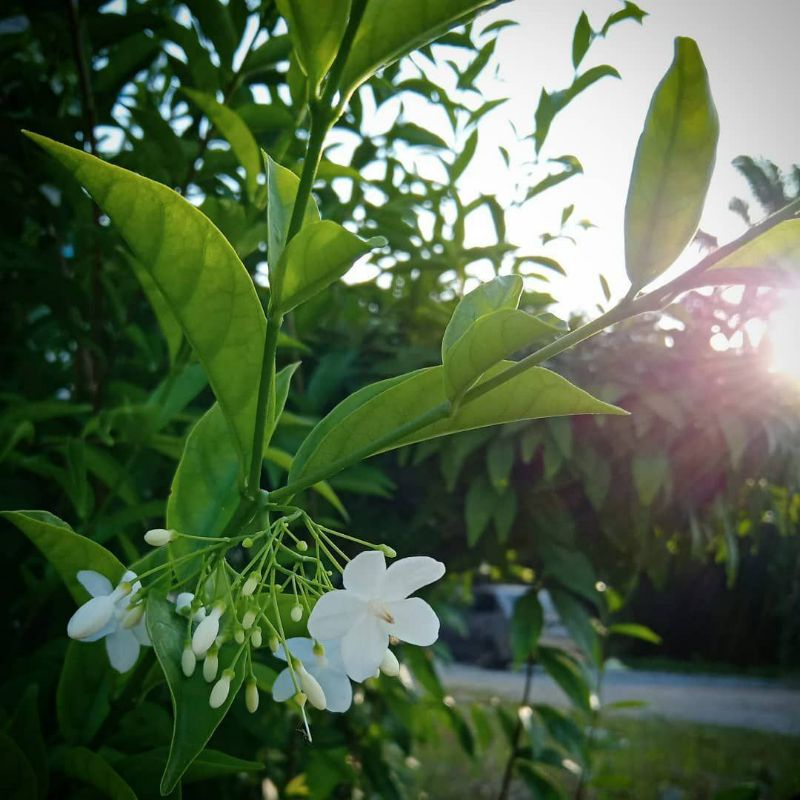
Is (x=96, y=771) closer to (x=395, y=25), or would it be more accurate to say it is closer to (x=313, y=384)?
(x=395, y=25)

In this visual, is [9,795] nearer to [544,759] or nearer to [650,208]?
[650,208]

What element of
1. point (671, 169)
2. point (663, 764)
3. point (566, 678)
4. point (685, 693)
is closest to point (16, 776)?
point (671, 169)

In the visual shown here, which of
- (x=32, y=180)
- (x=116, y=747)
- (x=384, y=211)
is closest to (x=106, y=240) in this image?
(x=32, y=180)

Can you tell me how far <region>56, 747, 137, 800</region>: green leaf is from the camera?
41 centimetres

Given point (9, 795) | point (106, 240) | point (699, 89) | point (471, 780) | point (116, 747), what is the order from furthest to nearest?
1. point (471, 780)
2. point (106, 240)
3. point (116, 747)
4. point (9, 795)
5. point (699, 89)

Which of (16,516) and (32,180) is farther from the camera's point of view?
(32,180)

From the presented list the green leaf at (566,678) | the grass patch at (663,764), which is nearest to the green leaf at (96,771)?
the green leaf at (566,678)

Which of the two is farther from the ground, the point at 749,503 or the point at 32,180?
the point at 32,180

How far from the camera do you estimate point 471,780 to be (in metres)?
2.89

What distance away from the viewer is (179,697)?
12.2 inches

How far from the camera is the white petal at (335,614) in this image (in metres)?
0.33

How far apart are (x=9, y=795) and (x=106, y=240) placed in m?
0.53

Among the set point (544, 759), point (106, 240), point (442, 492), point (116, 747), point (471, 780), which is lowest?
point (471, 780)

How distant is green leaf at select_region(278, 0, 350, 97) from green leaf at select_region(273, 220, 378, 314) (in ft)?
0.21
